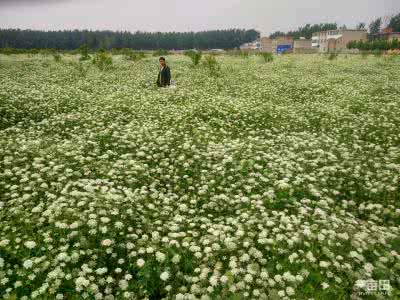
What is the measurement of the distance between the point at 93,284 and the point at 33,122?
1033 centimetres

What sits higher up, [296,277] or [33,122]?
[33,122]

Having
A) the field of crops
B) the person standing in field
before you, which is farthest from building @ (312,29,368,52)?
the field of crops

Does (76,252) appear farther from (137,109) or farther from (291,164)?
(137,109)

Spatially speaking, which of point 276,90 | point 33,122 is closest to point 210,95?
point 276,90

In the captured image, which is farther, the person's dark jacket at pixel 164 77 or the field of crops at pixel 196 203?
the person's dark jacket at pixel 164 77

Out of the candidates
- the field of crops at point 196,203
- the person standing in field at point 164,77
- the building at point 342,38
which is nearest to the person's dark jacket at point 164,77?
the person standing in field at point 164,77

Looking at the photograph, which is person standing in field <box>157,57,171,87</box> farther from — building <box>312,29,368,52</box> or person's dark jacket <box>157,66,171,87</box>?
building <box>312,29,368,52</box>

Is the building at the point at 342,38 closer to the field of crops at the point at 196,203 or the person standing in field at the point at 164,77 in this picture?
the person standing in field at the point at 164,77

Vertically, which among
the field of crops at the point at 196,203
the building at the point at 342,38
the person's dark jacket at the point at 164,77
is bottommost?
the field of crops at the point at 196,203

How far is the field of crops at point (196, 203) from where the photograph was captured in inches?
230

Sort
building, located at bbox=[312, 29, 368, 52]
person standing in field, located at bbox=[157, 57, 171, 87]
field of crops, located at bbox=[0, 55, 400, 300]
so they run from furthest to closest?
building, located at bbox=[312, 29, 368, 52] < person standing in field, located at bbox=[157, 57, 171, 87] < field of crops, located at bbox=[0, 55, 400, 300]

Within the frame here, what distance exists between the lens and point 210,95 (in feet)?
66.5

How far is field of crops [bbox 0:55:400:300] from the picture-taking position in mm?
5844

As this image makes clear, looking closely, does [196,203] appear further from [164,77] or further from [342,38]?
[342,38]
